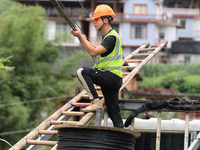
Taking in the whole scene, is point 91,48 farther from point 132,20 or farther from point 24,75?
point 132,20

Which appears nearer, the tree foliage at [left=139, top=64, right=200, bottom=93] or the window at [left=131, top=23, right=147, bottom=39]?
the tree foliage at [left=139, top=64, right=200, bottom=93]

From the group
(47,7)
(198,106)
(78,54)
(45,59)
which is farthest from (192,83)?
(198,106)

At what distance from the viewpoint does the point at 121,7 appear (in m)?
47.5

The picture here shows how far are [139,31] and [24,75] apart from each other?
21.8 m

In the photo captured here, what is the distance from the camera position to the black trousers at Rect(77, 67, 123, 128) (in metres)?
6.30

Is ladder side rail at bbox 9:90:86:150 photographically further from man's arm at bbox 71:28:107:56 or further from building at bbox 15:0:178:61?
building at bbox 15:0:178:61

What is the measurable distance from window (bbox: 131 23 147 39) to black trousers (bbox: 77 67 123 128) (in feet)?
133

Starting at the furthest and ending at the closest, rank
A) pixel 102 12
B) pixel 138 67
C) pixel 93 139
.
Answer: pixel 138 67, pixel 102 12, pixel 93 139

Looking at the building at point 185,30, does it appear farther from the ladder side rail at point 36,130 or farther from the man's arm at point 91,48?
the man's arm at point 91,48

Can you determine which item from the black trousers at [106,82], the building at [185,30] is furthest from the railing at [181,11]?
A: the black trousers at [106,82]

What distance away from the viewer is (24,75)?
26.8 metres

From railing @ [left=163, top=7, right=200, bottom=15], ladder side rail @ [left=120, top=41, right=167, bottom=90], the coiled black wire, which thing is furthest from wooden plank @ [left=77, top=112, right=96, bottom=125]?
railing @ [left=163, top=7, right=200, bottom=15]

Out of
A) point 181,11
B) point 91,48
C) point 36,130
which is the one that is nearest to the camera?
point 91,48

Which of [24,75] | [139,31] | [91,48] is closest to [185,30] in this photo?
[139,31]
